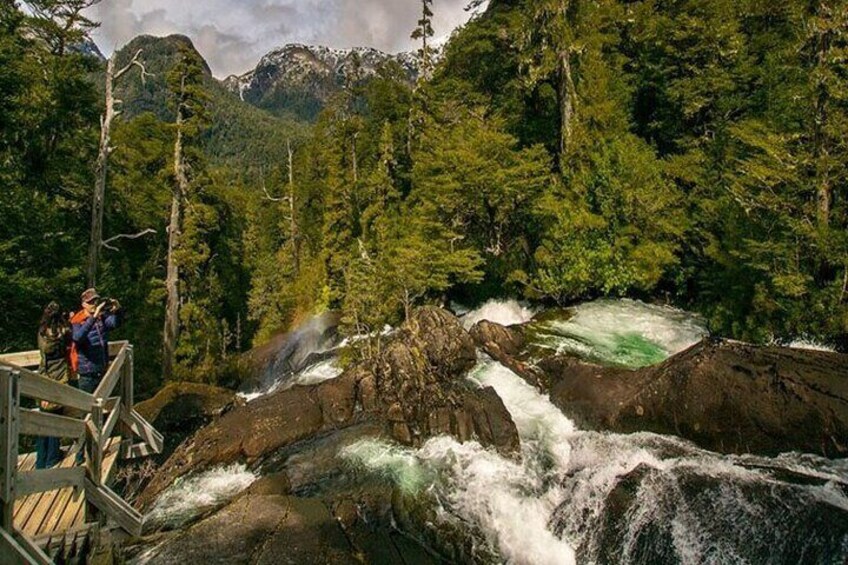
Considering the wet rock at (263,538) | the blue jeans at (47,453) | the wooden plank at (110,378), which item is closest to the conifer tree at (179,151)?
the wet rock at (263,538)

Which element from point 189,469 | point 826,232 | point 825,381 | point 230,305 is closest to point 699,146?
point 826,232

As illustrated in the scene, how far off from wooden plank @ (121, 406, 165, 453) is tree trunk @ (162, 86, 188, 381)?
16.5 m

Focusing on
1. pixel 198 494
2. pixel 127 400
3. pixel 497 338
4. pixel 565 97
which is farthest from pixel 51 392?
pixel 565 97

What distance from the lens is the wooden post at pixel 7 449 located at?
13.3ft

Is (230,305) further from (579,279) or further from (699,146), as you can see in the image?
(699,146)

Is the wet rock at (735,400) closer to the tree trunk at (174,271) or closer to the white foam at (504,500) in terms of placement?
the white foam at (504,500)

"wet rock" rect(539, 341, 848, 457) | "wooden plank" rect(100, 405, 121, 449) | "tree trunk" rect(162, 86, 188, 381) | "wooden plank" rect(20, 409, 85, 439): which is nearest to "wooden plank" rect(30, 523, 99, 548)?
"wooden plank" rect(100, 405, 121, 449)

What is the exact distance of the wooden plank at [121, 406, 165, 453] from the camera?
8.51m

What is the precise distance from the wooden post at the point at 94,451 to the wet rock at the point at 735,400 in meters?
10.7

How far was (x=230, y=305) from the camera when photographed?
40.8m

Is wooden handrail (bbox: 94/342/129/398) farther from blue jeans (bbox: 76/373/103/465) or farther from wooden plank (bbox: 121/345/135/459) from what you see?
blue jeans (bbox: 76/373/103/465)

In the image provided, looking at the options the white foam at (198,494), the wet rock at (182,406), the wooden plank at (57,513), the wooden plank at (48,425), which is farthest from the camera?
the wet rock at (182,406)

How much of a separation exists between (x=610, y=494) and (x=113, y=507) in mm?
8807

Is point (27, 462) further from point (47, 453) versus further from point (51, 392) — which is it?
point (51, 392)
